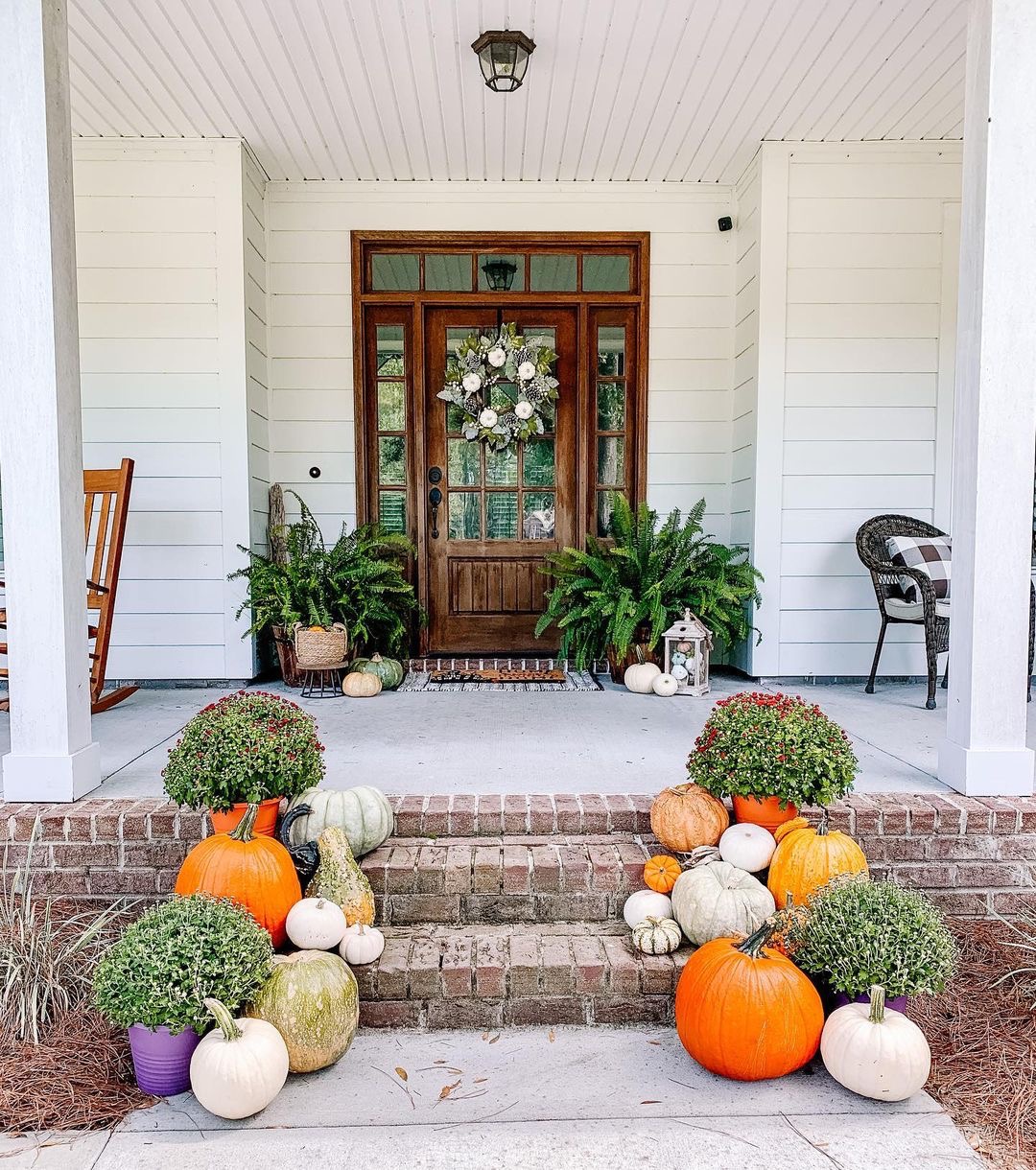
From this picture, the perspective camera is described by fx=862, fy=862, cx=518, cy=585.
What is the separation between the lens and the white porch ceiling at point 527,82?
310cm

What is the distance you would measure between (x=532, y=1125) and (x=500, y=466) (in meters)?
3.57

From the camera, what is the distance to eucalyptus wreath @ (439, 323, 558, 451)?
15.1 feet

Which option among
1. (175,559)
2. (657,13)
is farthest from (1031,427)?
(175,559)

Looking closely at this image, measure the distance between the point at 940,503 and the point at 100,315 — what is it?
4253 mm

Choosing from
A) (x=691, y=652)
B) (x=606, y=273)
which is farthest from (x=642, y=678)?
(x=606, y=273)

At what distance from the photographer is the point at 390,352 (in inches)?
185

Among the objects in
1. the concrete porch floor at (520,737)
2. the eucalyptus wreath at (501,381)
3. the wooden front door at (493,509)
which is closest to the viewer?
the concrete porch floor at (520,737)

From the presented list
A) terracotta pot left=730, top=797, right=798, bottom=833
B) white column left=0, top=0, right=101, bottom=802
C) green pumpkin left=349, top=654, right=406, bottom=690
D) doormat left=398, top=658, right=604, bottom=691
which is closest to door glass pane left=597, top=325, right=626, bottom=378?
doormat left=398, top=658, right=604, bottom=691

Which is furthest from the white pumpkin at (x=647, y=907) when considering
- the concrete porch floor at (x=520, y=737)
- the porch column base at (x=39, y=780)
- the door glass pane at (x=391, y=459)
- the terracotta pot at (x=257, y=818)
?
the door glass pane at (x=391, y=459)

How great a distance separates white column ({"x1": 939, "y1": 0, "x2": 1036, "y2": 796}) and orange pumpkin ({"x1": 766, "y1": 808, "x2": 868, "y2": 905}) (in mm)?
612

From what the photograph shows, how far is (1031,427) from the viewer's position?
2.38 meters

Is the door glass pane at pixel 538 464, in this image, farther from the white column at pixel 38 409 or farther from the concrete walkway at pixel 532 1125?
the concrete walkway at pixel 532 1125

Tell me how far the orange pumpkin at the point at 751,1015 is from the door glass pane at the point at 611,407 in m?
3.39

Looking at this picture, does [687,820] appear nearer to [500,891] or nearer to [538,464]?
[500,891]
